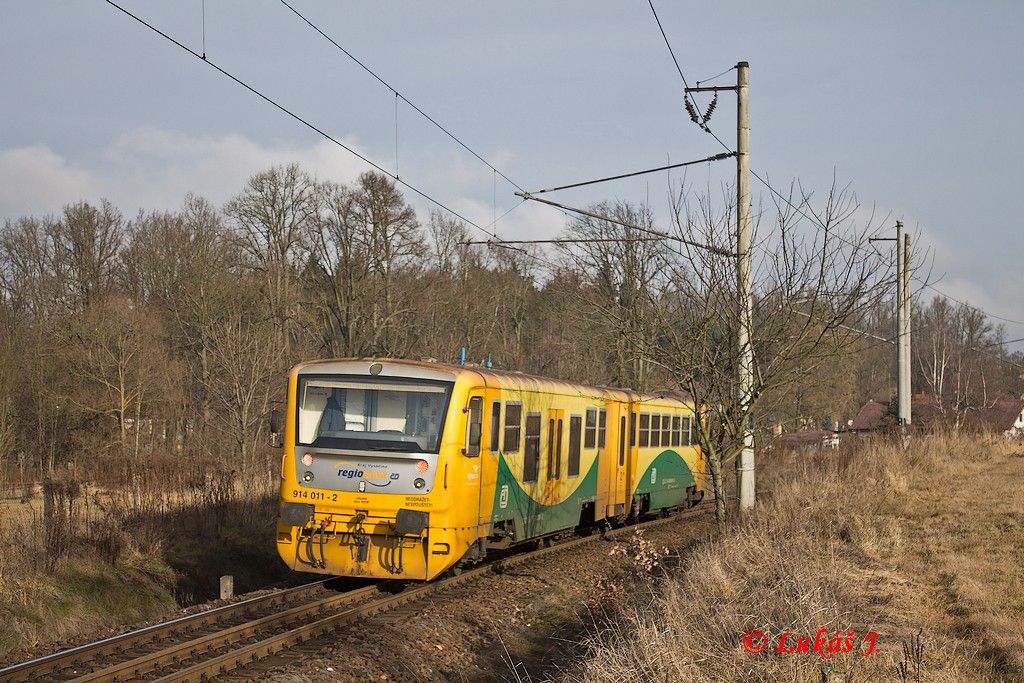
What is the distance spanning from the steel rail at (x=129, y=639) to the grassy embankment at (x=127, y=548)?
2.27 ft

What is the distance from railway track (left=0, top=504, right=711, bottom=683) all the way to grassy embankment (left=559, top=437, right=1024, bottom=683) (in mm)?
2630

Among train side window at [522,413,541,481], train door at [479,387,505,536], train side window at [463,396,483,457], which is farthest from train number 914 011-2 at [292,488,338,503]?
train side window at [522,413,541,481]

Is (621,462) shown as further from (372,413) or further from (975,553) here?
(372,413)

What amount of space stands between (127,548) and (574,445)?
6.74 meters

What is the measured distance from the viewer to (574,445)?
1644 cm

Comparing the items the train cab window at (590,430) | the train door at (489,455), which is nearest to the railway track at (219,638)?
the train door at (489,455)

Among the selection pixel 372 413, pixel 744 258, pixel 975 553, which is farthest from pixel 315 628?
pixel 975 553

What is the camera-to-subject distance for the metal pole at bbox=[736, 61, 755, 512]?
42.7ft

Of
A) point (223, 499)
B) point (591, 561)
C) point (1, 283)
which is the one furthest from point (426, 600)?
point (1, 283)

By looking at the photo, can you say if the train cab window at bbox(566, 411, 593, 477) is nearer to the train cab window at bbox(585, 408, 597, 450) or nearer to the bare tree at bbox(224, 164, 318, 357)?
the train cab window at bbox(585, 408, 597, 450)

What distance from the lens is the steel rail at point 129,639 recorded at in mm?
8094

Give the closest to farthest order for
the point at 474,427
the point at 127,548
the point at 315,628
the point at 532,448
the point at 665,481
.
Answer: the point at 315,628, the point at 474,427, the point at 532,448, the point at 127,548, the point at 665,481

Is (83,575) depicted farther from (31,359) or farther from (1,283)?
(1,283)

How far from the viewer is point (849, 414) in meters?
64.8
